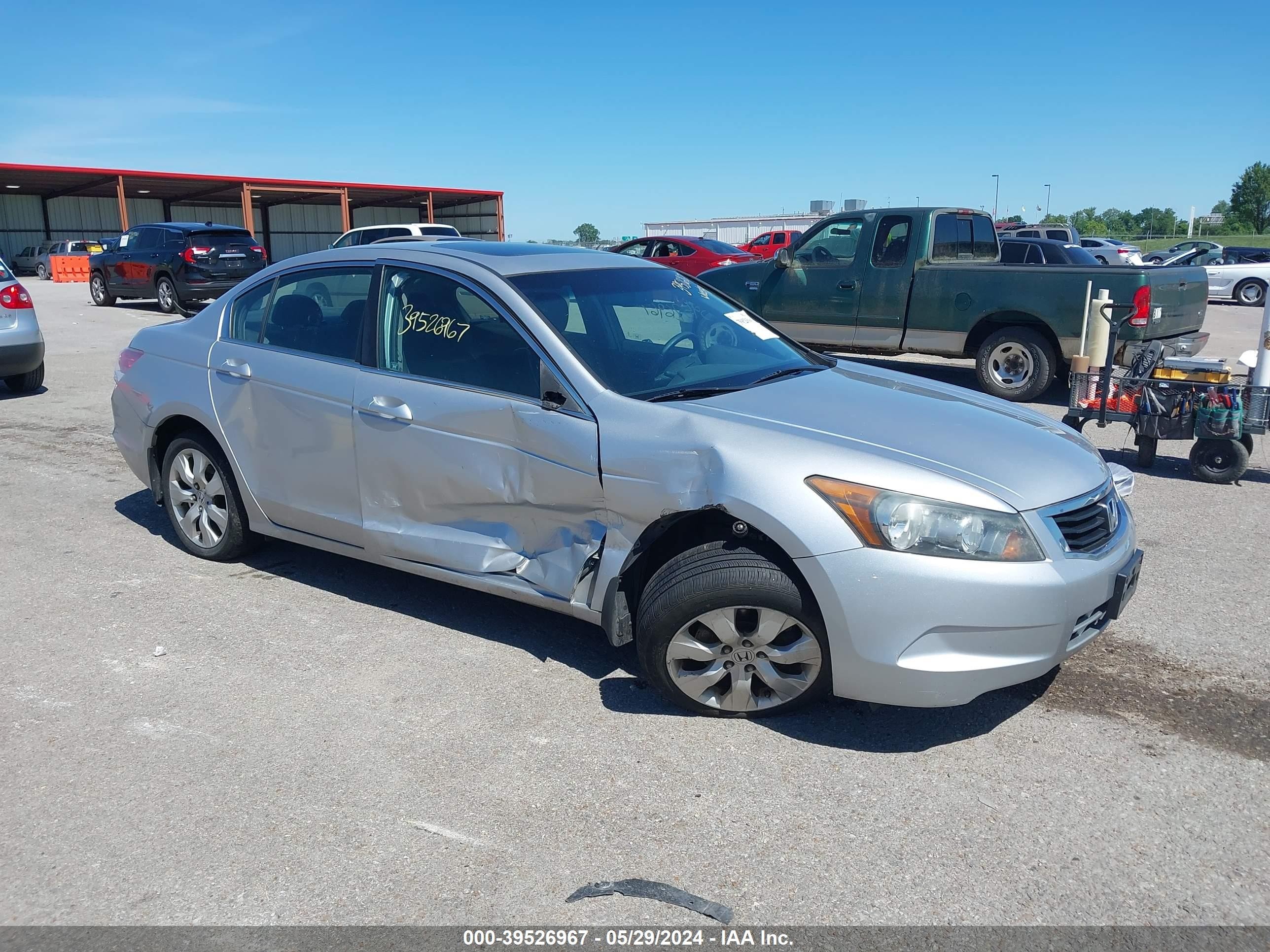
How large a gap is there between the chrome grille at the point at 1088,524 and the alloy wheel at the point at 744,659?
0.90 m

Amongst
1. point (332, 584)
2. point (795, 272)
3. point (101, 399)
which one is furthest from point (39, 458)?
point (795, 272)

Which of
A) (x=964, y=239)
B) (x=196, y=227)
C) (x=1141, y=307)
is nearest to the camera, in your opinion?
(x=1141, y=307)

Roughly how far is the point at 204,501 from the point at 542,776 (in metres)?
2.88

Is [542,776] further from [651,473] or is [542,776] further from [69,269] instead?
[69,269]

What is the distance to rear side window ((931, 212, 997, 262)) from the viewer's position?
10.9 metres

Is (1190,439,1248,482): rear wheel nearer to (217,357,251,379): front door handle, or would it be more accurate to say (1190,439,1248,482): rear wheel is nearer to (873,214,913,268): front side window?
(873,214,913,268): front side window

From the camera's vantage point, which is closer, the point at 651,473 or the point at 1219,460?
the point at 651,473

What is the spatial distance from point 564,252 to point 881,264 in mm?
6971

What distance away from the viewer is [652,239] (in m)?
22.2

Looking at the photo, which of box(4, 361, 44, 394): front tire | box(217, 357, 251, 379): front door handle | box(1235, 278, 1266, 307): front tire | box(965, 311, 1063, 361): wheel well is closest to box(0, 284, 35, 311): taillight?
box(4, 361, 44, 394): front tire

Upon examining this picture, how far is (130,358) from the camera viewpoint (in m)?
5.57

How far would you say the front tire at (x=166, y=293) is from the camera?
1894 centimetres

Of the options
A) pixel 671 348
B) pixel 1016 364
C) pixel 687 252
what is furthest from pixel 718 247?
pixel 671 348

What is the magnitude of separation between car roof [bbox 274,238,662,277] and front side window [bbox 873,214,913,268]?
21.6 ft
